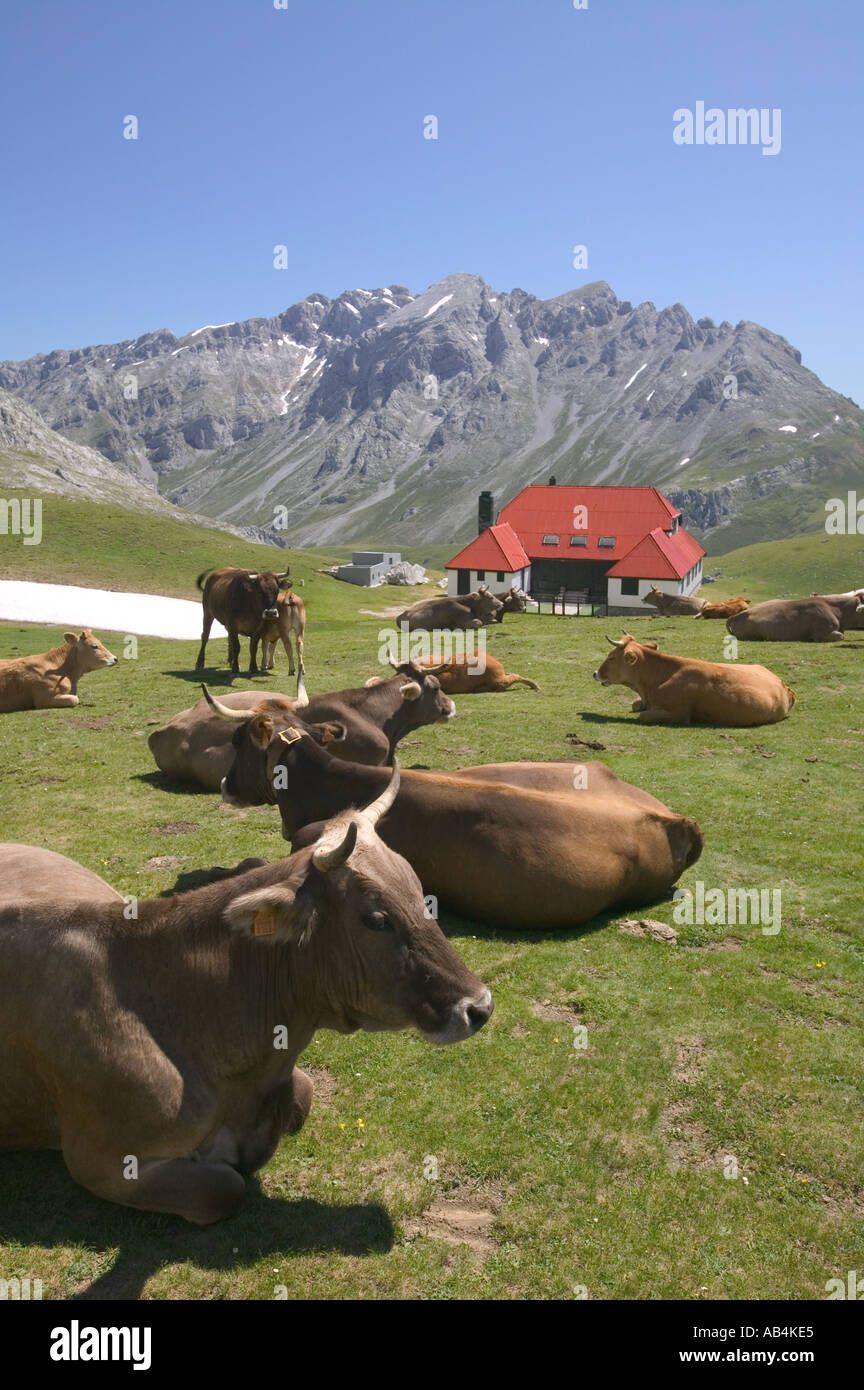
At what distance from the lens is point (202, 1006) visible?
5707 mm

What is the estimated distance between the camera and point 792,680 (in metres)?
22.0

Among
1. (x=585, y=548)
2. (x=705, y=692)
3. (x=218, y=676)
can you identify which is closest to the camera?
(x=705, y=692)

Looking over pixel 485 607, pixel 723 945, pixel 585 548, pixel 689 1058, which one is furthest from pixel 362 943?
pixel 585 548

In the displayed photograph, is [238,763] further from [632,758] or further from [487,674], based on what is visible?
[487,674]

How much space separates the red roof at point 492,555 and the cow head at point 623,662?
4949 cm

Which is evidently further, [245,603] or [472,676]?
[245,603]

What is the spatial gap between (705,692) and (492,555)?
55088 millimetres

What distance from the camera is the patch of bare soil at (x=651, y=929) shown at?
368 inches

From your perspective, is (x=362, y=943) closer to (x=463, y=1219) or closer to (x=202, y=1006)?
(x=202, y=1006)

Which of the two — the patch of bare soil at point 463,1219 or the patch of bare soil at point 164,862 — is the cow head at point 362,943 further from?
the patch of bare soil at point 164,862

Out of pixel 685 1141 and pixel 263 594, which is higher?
pixel 263 594

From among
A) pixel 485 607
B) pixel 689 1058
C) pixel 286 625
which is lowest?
pixel 689 1058

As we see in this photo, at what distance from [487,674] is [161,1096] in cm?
1728

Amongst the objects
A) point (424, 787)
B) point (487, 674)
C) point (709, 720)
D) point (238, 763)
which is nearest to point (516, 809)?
point (424, 787)
